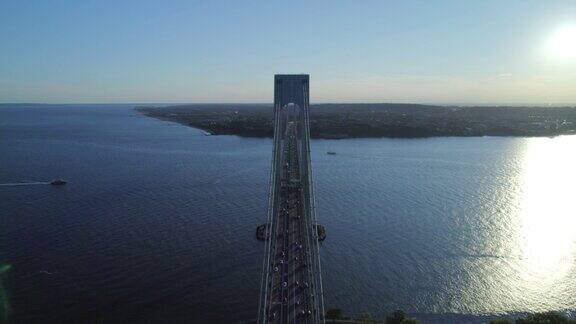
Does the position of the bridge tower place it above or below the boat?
above

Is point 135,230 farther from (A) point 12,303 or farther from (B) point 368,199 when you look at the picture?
(B) point 368,199

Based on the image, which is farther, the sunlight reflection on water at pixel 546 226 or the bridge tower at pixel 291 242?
the sunlight reflection on water at pixel 546 226

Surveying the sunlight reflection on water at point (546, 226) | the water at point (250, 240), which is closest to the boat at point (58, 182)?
the water at point (250, 240)

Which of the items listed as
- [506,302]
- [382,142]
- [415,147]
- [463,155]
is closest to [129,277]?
[506,302]

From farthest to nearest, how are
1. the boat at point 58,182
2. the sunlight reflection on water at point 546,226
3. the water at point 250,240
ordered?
the boat at point 58,182
the sunlight reflection on water at point 546,226
the water at point 250,240

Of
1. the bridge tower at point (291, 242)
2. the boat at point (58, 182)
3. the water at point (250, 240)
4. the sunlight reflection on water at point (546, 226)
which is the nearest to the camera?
the bridge tower at point (291, 242)

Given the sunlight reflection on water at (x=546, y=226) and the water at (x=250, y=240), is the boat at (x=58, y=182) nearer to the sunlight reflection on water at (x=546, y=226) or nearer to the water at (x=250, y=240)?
the water at (x=250, y=240)

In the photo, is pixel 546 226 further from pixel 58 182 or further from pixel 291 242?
pixel 58 182

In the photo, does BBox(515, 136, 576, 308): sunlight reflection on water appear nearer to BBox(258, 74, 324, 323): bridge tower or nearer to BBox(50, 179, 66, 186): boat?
BBox(258, 74, 324, 323): bridge tower

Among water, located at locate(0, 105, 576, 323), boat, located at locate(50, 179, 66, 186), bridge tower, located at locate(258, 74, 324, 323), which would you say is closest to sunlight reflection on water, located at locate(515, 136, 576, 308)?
water, located at locate(0, 105, 576, 323)

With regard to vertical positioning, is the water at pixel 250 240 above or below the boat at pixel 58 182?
below

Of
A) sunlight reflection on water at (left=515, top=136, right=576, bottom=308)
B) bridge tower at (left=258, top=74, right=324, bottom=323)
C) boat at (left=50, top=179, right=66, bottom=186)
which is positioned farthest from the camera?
boat at (left=50, top=179, right=66, bottom=186)
